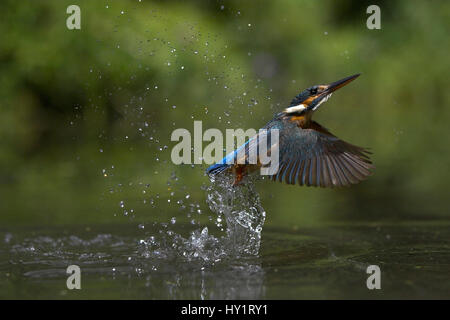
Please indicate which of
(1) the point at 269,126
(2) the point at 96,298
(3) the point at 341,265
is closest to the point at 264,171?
(1) the point at 269,126

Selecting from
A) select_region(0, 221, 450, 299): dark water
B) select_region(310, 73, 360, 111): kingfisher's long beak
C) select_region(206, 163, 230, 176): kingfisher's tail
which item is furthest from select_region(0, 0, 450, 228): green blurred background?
select_region(310, 73, 360, 111): kingfisher's long beak

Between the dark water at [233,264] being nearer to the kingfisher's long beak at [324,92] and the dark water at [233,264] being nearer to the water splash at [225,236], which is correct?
the water splash at [225,236]

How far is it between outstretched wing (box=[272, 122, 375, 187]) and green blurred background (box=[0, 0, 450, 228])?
1277 mm

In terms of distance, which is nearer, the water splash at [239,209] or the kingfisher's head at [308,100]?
the kingfisher's head at [308,100]

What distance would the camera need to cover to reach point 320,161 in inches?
184

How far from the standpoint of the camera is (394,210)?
634 cm

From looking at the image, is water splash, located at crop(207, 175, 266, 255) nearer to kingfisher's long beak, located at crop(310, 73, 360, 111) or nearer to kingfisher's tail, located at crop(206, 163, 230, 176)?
kingfisher's tail, located at crop(206, 163, 230, 176)

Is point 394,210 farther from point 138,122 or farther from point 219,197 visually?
point 138,122

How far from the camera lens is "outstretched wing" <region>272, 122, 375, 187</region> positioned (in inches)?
182

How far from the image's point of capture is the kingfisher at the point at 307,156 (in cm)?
462

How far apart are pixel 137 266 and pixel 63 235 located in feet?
4.28

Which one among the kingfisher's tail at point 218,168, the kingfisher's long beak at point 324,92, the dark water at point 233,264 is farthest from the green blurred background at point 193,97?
the kingfisher's long beak at point 324,92

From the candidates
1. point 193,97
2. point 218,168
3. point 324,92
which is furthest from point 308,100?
point 193,97

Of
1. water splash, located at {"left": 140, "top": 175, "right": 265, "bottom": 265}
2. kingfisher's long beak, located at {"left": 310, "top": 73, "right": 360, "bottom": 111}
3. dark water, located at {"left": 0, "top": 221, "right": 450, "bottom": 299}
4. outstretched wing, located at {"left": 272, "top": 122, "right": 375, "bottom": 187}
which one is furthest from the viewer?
kingfisher's long beak, located at {"left": 310, "top": 73, "right": 360, "bottom": 111}
